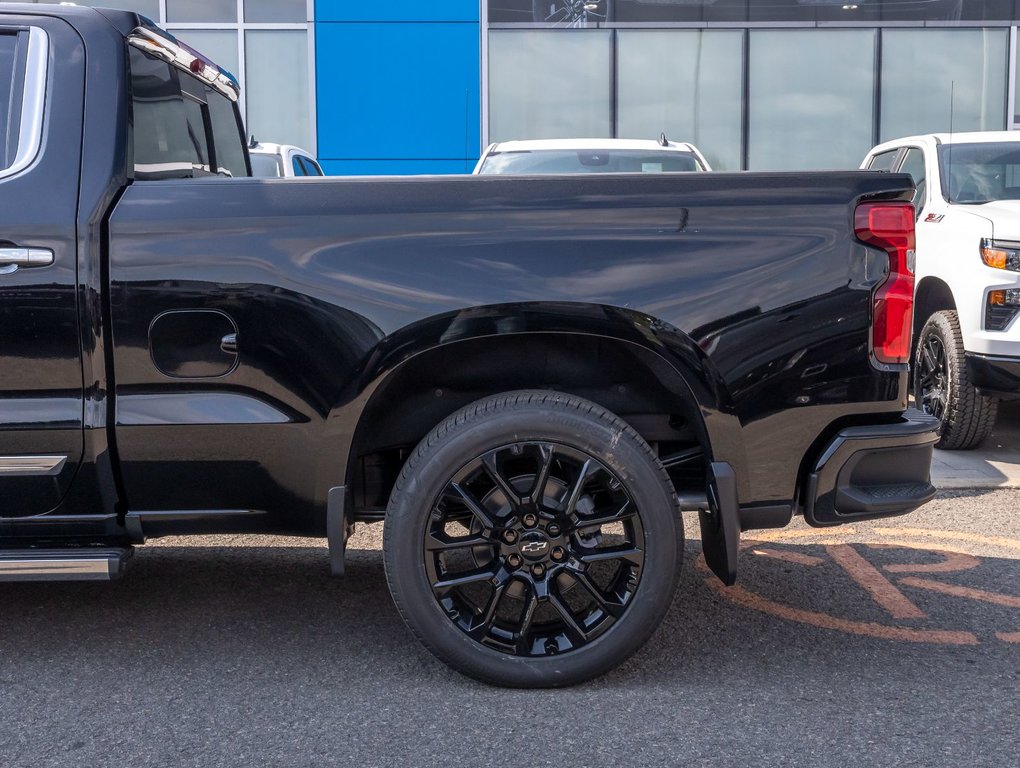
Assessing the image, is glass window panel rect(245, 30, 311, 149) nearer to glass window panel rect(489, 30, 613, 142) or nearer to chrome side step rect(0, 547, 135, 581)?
glass window panel rect(489, 30, 613, 142)

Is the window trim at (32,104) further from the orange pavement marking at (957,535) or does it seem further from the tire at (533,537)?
the orange pavement marking at (957,535)

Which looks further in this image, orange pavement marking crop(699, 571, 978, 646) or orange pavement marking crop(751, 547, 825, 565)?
orange pavement marking crop(751, 547, 825, 565)

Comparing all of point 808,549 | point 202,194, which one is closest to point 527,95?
point 808,549

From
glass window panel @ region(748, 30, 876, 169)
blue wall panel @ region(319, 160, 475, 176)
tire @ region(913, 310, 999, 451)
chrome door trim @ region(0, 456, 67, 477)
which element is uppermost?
glass window panel @ region(748, 30, 876, 169)

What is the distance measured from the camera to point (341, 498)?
10.3 ft

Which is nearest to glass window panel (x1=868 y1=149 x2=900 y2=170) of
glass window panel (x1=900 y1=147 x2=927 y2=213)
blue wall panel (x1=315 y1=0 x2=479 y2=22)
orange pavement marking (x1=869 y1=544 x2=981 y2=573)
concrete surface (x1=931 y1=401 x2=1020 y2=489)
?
glass window panel (x1=900 y1=147 x2=927 y2=213)

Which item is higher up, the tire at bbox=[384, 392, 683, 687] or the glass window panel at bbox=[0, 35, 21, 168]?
the glass window panel at bbox=[0, 35, 21, 168]

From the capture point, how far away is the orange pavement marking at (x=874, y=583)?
3.90m

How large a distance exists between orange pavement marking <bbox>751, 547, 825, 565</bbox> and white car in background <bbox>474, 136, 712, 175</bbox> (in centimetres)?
335

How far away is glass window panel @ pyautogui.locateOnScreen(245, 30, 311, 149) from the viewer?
16391 millimetres

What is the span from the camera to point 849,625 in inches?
148

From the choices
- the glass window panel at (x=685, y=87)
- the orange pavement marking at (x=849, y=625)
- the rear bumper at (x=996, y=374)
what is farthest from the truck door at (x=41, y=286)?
the glass window panel at (x=685, y=87)

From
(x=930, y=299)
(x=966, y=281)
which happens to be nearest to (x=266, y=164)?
(x=930, y=299)

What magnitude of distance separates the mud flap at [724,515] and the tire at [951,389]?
11.5ft
